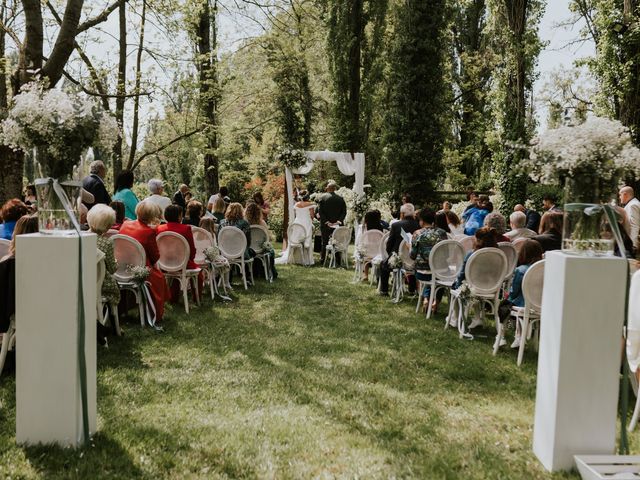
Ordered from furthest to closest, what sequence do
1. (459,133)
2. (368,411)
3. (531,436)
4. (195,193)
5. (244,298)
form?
(195,193)
(459,133)
(244,298)
(368,411)
(531,436)

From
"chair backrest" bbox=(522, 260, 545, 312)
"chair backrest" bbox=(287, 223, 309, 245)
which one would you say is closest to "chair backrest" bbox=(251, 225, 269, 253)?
"chair backrest" bbox=(287, 223, 309, 245)

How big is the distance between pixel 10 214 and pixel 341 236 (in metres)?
8.10

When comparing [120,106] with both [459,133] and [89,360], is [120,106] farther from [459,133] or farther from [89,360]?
[459,133]

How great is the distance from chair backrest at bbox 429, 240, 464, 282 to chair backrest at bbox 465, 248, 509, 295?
2.32ft

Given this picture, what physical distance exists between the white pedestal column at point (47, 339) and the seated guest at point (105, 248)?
221 cm

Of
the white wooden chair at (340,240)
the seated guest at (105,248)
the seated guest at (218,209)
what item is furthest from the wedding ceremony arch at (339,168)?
the seated guest at (105,248)

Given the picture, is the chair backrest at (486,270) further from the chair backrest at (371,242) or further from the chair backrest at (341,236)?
the chair backrest at (341,236)

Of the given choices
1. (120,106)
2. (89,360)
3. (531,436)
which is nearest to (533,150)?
(531,436)

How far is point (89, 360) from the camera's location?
3475mm

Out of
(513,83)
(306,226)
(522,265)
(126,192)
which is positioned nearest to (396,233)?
(522,265)

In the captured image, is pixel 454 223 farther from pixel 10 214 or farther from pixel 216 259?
pixel 10 214

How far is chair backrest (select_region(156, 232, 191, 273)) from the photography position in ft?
24.3

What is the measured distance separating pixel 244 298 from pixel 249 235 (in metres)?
1.66

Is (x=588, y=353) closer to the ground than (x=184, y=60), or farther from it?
closer to the ground
